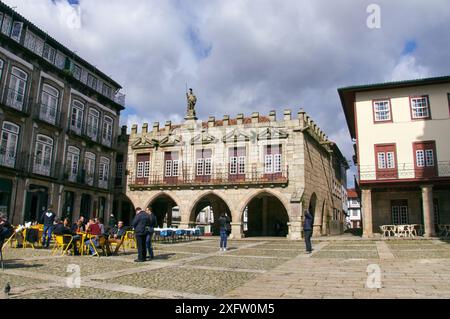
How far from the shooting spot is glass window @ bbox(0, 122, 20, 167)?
19.3 m

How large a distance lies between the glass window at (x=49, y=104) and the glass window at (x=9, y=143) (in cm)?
200

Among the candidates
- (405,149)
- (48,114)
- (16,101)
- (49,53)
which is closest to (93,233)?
(16,101)

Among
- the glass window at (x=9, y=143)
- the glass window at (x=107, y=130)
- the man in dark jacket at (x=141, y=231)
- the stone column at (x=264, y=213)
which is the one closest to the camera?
the man in dark jacket at (x=141, y=231)

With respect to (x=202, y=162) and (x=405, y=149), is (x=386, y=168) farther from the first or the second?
(x=202, y=162)

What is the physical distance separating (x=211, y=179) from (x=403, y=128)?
13067 millimetres

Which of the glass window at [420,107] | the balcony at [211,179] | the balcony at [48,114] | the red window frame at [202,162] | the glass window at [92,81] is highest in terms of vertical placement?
the glass window at [92,81]

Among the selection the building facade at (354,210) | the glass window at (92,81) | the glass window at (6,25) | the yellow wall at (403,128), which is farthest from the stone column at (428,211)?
the building facade at (354,210)

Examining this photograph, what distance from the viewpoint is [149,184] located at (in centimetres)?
2867

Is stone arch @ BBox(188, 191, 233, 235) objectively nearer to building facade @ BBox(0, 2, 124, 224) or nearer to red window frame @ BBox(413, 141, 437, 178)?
building facade @ BBox(0, 2, 124, 224)

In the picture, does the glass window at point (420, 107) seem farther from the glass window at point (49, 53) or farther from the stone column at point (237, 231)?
the glass window at point (49, 53)

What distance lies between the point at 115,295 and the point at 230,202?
66.2ft

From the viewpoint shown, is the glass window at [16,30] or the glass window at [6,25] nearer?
the glass window at [6,25]

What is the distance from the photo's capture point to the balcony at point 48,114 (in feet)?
70.3

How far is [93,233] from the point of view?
1202 cm
